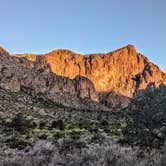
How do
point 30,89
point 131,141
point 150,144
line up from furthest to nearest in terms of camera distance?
point 30,89 → point 131,141 → point 150,144

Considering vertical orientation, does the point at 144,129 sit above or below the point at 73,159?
above

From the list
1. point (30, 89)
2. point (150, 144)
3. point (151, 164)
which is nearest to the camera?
point (151, 164)

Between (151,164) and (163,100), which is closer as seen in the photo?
(151,164)

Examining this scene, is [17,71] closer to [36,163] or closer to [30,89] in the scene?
[30,89]

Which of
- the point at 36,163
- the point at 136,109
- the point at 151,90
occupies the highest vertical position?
the point at 151,90

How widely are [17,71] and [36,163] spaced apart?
195 meters

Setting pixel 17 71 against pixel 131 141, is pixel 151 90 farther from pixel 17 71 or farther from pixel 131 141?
pixel 17 71

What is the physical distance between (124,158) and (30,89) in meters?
183

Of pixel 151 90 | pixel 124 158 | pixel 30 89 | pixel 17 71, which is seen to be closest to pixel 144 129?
pixel 151 90

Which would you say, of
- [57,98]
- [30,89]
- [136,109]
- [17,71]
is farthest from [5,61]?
[136,109]

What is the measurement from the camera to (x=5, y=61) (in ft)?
650

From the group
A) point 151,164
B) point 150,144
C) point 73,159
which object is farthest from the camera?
point 150,144

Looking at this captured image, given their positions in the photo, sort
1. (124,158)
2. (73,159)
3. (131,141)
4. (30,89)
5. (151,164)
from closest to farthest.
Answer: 1. (151,164)
2. (124,158)
3. (73,159)
4. (131,141)
5. (30,89)

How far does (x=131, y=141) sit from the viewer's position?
12141 millimetres
